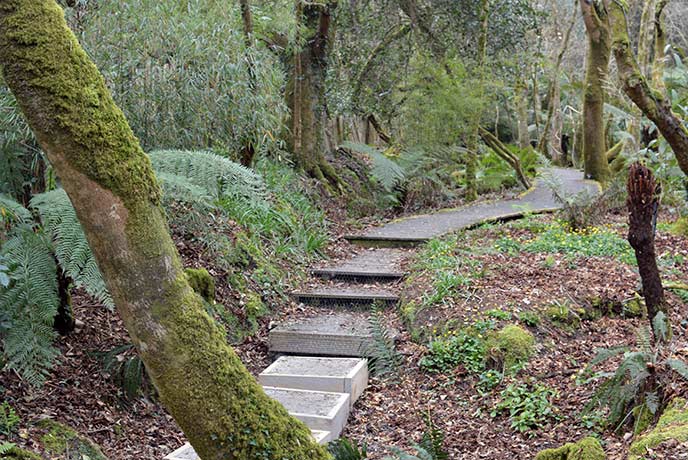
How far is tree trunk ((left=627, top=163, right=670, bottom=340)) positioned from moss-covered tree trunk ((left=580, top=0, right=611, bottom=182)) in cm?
929

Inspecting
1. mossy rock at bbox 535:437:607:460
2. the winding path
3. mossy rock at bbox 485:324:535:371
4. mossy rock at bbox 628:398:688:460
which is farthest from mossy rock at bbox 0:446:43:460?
the winding path

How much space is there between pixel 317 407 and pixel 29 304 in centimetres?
218

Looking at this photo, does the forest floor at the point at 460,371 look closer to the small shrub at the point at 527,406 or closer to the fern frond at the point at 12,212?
the small shrub at the point at 527,406

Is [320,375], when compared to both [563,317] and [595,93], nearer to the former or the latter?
[563,317]

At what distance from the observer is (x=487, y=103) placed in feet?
42.9

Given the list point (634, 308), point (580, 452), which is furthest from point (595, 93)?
point (580, 452)

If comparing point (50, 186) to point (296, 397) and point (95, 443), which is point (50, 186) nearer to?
point (95, 443)

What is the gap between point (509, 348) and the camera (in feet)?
18.7

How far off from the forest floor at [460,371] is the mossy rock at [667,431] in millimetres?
189

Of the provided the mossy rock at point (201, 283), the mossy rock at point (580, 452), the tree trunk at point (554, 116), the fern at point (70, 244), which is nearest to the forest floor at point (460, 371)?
the mossy rock at point (580, 452)

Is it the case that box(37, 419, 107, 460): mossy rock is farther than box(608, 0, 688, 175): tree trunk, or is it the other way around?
box(608, 0, 688, 175): tree trunk

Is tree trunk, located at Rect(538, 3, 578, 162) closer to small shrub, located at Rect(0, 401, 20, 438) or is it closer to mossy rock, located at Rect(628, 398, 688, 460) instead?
mossy rock, located at Rect(628, 398, 688, 460)

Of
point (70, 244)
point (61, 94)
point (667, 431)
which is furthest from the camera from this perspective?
point (70, 244)

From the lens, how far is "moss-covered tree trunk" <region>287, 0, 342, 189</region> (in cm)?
1128
